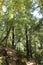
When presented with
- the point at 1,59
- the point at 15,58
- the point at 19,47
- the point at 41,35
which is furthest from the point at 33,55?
the point at 1,59

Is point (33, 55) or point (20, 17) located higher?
point (20, 17)

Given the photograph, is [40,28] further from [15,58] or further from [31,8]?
[15,58]

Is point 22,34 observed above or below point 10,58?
above

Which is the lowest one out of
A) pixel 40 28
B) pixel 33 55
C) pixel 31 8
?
pixel 33 55

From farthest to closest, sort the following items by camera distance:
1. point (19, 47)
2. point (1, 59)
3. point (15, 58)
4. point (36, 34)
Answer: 1. point (19, 47)
2. point (36, 34)
3. point (15, 58)
4. point (1, 59)

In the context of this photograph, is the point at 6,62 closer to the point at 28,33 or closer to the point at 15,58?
the point at 15,58

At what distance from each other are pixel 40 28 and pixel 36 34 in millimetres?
1603

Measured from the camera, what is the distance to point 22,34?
23453 millimetres

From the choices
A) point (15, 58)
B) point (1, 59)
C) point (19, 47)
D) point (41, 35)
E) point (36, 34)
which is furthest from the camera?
point (19, 47)

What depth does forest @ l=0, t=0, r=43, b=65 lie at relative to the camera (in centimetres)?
1759

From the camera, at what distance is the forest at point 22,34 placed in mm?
17587

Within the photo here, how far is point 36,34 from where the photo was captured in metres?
22.4

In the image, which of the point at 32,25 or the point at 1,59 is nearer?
the point at 1,59

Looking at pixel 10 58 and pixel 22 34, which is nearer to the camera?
pixel 10 58
